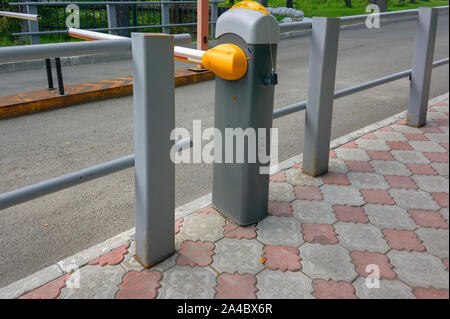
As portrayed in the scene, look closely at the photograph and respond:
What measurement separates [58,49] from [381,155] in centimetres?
279

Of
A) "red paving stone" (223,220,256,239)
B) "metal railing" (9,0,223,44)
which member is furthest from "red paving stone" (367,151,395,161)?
"metal railing" (9,0,223,44)

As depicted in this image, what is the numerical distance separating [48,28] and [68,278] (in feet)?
33.1

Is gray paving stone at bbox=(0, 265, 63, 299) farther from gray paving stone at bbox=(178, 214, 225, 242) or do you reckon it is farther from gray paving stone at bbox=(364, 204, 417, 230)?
gray paving stone at bbox=(364, 204, 417, 230)

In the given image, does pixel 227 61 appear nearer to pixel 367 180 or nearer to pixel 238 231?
pixel 238 231

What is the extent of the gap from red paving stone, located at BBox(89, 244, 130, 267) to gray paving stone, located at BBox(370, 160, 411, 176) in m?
2.02

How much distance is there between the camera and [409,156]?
3.54 meters

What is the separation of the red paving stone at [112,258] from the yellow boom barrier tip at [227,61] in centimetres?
106

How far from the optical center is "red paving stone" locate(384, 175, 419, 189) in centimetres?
302

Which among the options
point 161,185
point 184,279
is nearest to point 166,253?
point 184,279

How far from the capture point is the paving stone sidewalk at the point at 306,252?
199 cm

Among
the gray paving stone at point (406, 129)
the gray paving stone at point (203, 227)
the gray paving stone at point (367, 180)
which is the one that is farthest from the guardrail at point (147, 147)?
the gray paving stone at point (406, 129)

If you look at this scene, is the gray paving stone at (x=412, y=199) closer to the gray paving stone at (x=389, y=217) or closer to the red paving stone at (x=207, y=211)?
the gray paving stone at (x=389, y=217)

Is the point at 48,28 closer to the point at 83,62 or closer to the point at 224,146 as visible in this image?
the point at 83,62
